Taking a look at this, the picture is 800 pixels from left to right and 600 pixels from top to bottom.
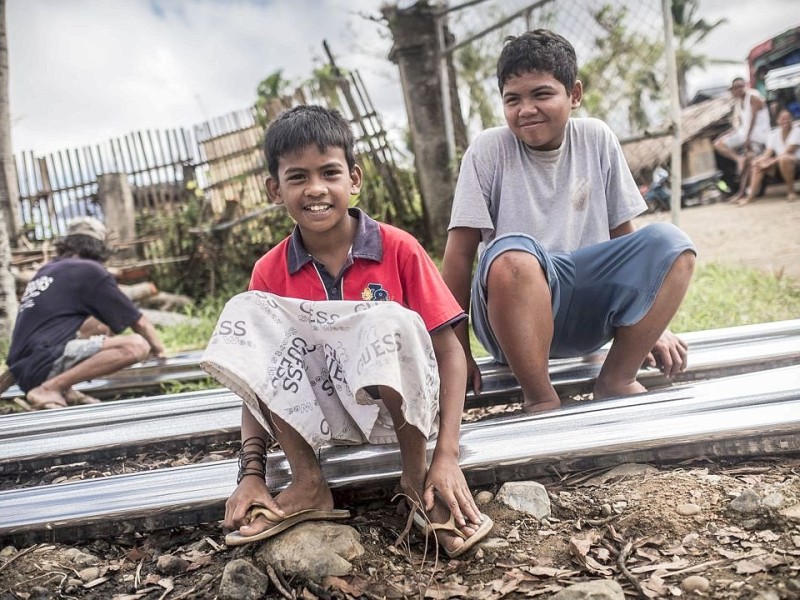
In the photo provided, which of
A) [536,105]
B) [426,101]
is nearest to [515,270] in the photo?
[536,105]

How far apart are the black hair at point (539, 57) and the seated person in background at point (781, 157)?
7.85 metres

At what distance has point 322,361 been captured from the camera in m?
1.77

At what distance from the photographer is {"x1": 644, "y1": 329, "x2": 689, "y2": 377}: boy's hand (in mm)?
2352

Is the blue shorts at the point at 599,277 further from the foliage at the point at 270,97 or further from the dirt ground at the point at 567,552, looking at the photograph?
the foliage at the point at 270,97

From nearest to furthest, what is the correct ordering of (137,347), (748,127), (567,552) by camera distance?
(567,552), (137,347), (748,127)

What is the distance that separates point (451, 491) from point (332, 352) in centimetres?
43

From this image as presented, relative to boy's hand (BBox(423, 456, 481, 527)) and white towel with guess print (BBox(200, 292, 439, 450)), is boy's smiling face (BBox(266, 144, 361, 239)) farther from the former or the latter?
boy's hand (BBox(423, 456, 481, 527))

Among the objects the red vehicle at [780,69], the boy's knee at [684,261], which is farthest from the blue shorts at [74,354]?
the red vehicle at [780,69]

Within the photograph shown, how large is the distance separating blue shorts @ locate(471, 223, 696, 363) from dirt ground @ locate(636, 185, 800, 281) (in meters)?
2.62

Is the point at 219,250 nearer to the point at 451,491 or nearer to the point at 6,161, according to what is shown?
the point at 6,161

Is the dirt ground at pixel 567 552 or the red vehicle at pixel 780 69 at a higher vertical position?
the red vehicle at pixel 780 69

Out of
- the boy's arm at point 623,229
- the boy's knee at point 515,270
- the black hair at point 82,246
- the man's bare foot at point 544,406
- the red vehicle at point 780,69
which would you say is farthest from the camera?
the red vehicle at point 780,69

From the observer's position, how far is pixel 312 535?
1616 mm

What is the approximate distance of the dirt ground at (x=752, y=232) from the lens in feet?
19.1
